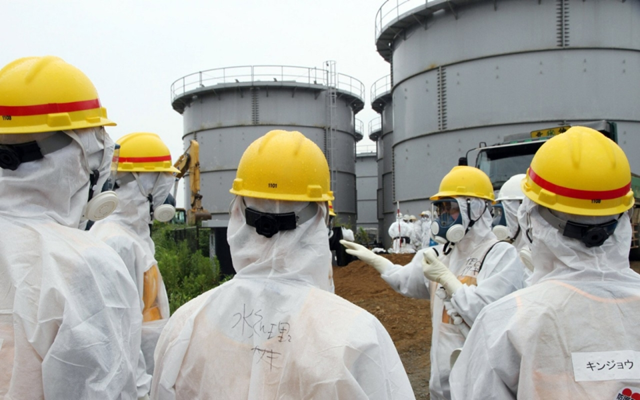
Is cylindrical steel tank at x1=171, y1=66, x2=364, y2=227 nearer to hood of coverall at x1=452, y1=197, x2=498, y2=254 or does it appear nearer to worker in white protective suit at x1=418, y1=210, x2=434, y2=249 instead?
worker in white protective suit at x1=418, y1=210, x2=434, y2=249

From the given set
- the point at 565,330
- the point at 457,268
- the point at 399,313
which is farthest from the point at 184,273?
the point at 565,330

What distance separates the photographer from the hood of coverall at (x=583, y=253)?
6.63 ft

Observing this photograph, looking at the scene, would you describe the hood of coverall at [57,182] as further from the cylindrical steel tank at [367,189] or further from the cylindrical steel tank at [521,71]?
the cylindrical steel tank at [367,189]

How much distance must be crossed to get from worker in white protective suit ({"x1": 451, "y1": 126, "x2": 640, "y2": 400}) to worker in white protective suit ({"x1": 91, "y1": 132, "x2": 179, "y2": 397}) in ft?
7.50

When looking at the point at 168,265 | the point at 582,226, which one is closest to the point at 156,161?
the point at 582,226

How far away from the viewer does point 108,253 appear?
1885 millimetres

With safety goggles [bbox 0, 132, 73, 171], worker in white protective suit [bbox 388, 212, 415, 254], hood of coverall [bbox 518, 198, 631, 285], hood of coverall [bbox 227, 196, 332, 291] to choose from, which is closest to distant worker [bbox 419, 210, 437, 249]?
worker in white protective suit [bbox 388, 212, 415, 254]

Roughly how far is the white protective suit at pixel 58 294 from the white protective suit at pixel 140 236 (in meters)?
1.50

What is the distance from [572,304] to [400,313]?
805cm

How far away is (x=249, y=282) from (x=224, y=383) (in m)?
0.38

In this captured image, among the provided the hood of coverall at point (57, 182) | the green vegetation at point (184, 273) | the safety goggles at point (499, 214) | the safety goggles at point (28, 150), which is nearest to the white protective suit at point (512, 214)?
the safety goggles at point (499, 214)

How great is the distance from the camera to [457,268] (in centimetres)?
398

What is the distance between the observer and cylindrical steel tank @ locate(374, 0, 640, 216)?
50.0 ft

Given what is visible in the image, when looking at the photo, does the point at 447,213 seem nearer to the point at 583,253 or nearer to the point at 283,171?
the point at 583,253
